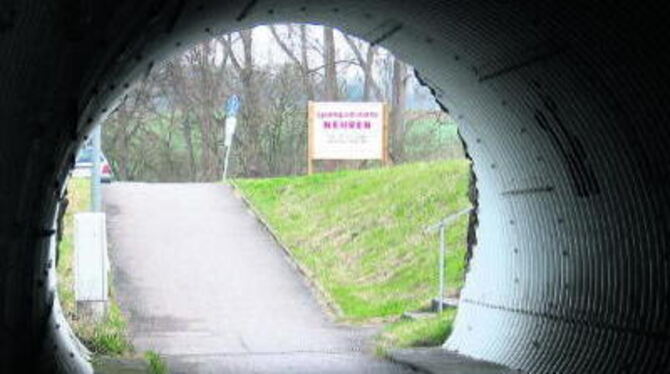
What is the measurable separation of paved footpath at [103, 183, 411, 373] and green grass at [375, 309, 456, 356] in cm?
33

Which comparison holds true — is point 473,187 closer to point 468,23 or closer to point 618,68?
point 468,23

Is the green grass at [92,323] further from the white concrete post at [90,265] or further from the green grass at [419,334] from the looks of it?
the green grass at [419,334]

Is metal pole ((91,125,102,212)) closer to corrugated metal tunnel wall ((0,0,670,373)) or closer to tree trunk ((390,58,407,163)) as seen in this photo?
corrugated metal tunnel wall ((0,0,670,373))

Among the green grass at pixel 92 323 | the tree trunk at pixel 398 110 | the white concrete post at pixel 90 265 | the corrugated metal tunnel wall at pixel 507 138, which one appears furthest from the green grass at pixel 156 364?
the tree trunk at pixel 398 110

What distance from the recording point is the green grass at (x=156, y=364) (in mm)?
11250

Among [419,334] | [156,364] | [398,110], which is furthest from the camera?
[398,110]

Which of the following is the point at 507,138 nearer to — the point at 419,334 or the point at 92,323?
the point at 419,334

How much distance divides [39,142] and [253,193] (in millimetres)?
20434

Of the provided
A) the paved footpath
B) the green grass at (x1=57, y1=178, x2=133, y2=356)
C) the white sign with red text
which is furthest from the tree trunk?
the green grass at (x1=57, y1=178, x2=133, y2=356)

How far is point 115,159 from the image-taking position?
147ft

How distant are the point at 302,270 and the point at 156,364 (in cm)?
962

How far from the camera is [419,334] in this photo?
47.2 ft

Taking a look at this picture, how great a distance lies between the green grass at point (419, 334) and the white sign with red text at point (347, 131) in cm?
1474

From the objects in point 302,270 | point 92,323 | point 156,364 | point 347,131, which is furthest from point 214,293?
point 347,131
